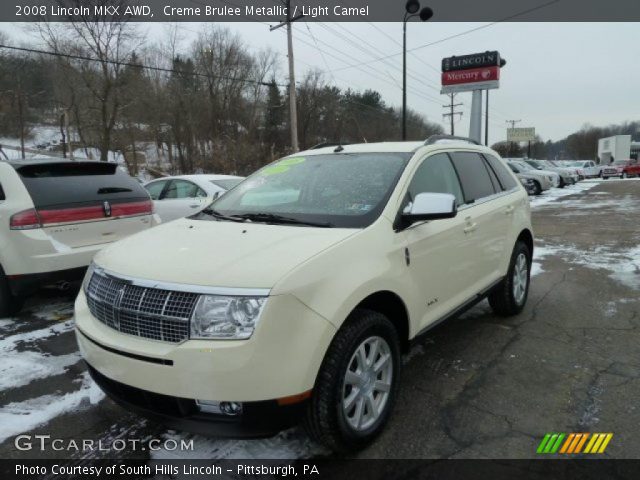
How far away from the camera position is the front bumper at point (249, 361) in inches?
81.1

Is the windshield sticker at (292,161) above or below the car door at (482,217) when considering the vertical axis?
above

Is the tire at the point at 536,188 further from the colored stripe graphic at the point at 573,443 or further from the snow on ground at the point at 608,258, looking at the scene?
the colored stripe graphic at the point at 573,443

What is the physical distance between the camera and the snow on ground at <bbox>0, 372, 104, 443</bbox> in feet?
9.57

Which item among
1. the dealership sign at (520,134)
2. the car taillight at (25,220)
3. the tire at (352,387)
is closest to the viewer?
the tire at (352,387)

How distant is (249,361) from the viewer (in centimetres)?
205

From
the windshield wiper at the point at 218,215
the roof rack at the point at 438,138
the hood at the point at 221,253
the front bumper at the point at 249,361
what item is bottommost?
the front bumper at the point at 249,361

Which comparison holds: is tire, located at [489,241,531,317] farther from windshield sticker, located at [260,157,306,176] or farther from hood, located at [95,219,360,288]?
hood, located at [95,219,360,288]

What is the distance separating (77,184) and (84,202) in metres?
0.25

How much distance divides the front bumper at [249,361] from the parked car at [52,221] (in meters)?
2.88

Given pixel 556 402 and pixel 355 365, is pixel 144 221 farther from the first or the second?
pixel 556 402

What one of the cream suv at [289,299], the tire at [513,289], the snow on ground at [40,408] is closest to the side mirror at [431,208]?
the cream suv at [289,299]

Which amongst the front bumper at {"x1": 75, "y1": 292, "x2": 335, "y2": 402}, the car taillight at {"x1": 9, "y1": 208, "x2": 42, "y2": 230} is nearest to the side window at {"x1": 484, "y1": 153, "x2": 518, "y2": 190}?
the front bumper at {"x1": 75, "y1": 292, "x2": 335, "y2": 402}

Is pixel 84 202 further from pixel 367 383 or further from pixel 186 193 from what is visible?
pixel 186 193

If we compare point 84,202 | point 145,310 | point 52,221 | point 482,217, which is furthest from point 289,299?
point 84,202
